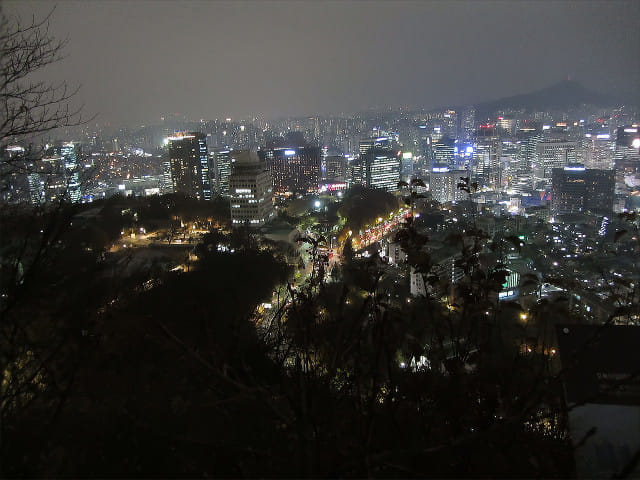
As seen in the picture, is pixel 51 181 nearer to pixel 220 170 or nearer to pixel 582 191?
pixel 582 191

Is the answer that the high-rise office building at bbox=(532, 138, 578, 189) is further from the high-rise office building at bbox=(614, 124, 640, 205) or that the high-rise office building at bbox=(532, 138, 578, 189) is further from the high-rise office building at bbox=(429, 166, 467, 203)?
the high-rise office building at bbox=(429, 166, 467, 203)

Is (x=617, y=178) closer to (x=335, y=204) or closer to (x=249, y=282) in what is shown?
(x=335, y=204)

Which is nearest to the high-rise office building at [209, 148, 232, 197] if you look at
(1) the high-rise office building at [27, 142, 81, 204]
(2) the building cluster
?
(2) the building cluster

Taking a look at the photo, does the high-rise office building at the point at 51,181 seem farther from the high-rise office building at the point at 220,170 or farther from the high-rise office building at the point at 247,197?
the high-rise office building at the point at 220,170

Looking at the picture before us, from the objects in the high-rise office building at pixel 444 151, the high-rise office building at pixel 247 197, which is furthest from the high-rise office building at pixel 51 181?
the high-rise office building at pixel 444 151

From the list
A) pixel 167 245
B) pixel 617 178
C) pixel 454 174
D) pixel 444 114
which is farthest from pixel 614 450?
pixel 444 114

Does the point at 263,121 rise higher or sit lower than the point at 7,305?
higher
